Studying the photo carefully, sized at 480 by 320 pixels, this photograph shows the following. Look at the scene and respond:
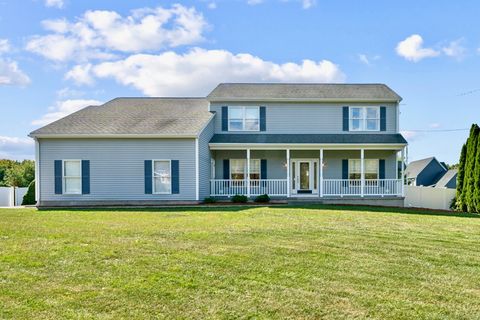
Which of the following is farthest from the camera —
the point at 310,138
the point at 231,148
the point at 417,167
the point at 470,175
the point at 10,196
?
the point at 417,167

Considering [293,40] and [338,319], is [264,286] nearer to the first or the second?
[338,319]

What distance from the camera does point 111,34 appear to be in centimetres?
1770

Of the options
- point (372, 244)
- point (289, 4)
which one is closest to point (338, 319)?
point (372, 244)

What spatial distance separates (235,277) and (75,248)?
10.7ft

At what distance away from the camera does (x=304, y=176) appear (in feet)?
72.0

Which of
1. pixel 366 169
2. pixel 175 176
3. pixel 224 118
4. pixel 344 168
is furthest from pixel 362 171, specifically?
pixel 175 176

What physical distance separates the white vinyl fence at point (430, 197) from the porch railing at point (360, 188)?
415cm

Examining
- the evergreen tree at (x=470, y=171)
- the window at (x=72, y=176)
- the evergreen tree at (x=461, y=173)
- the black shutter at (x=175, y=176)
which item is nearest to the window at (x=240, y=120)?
the black shutter at (x=175, y=176)

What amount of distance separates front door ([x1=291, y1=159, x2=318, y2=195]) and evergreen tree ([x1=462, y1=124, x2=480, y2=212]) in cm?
679

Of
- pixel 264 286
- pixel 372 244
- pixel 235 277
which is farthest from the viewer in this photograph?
pixel 372 244

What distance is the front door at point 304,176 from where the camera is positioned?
21.8 m

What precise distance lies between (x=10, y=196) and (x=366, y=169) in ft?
61.9

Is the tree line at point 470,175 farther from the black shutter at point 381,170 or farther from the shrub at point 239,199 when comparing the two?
the shrub at point 239,199

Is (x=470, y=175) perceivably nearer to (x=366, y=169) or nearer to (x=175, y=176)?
(x=366, y=169)
